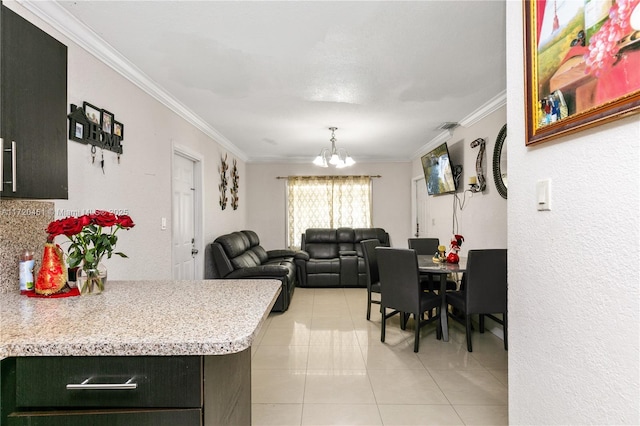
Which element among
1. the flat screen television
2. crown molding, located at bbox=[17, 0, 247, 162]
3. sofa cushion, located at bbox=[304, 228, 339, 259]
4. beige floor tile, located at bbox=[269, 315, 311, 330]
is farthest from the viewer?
sofa cushion, located at bbox=[304, 228, 339, 259]

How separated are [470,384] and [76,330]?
2.48 meters

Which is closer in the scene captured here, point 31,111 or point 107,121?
point 31,111

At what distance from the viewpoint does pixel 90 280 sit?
4.73 feet

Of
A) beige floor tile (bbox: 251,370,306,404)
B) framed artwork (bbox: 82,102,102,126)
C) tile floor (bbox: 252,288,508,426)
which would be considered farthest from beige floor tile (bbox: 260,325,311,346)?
framed artwork (bbox: 82,102,102,126)

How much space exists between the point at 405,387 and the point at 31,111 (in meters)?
2.59

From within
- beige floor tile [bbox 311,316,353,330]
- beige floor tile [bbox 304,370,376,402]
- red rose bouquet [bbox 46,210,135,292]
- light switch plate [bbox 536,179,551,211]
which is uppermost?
light switch plate [bbox 536,179,551,211]

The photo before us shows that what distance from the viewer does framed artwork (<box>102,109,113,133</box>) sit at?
2322mm

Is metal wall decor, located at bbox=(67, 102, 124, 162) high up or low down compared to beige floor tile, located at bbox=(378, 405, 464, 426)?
up

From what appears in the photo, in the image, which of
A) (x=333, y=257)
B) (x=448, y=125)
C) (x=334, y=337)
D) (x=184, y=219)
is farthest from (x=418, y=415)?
(x=333, y=257)

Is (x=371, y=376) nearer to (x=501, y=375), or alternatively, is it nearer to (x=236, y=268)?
(x=501, y=375)

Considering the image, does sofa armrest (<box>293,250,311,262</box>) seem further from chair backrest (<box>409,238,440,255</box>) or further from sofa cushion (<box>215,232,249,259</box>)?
chair backrest (<box>409,238,440,255</box>)

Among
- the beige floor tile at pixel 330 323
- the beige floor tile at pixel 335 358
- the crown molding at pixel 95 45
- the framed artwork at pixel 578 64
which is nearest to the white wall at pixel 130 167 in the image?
the crown molding at pixel 95 45

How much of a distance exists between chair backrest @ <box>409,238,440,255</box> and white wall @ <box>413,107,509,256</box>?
34 cm

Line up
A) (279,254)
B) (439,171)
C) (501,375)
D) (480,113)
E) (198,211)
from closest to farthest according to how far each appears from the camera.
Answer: (501,375), (480,113), (198,211), (439,171), (279,254)
